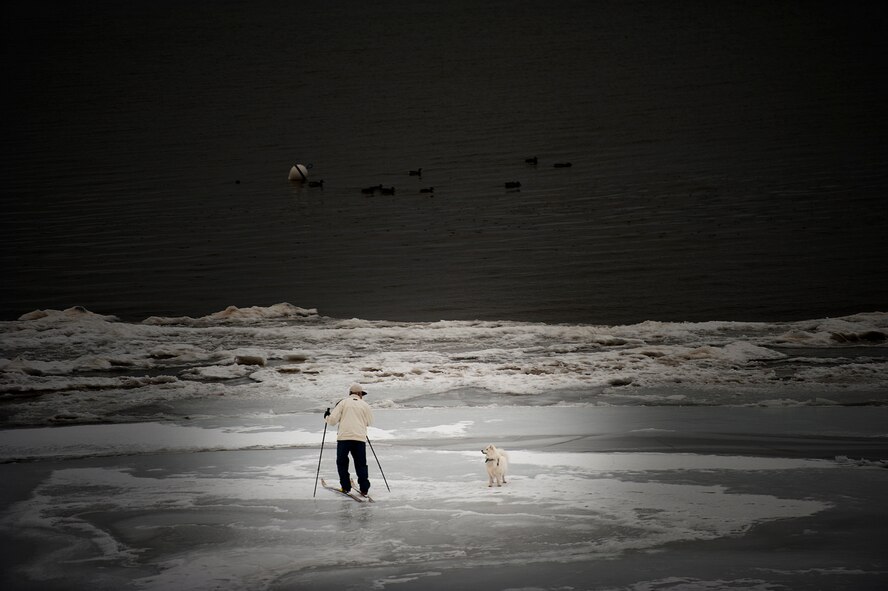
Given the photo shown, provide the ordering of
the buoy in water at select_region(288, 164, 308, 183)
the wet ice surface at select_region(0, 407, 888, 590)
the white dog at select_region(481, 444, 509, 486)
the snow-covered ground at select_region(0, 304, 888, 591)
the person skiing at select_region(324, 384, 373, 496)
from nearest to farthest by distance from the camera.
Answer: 1. the wet ice surface at select_region(0, 407, 888, 590)
2. the snow-covered ground at select_region(0, 304, 888, 591)
3. the person skiing at select_region(324, 384, 373, 496)
4. the white dog at select_region(481, 444, 509, 486)
5. the buoy in water at select_region(288, 164, 308, 183)

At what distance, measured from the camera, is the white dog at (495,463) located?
13500 millimetres

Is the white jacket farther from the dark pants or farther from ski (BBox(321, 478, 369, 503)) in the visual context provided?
ski (BBox(321, 478, 369, 503))

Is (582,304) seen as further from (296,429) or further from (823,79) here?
(823,79)

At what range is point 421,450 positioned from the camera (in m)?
15.7

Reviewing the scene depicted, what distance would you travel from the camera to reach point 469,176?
50.9 meters

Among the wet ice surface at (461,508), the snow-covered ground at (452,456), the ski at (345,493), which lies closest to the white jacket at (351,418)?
the snow-covered ground at (452,456)

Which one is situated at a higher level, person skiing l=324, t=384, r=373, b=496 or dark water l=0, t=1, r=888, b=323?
dark water l=0, t=1, r=888, b=323

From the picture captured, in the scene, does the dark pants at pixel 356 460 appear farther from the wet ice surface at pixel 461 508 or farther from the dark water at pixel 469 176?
the dark water at pixel 469 176

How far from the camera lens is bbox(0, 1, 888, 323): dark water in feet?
101

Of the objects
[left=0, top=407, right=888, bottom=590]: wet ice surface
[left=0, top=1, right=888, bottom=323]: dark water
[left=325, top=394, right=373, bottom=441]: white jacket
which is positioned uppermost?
[left=0, top=1, right=888, bottom=323]: dark water

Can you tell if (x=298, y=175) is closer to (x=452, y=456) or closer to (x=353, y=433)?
(x=452, y=456)

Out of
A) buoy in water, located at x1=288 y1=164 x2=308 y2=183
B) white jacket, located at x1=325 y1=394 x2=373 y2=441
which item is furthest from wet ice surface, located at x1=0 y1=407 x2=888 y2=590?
buoy in water, located at x1=288 y1=164 x2=308 y2=183

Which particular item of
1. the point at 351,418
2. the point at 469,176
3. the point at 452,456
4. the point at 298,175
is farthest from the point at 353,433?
the point at 298,175

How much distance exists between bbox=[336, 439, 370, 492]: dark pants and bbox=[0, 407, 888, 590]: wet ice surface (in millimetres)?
272
